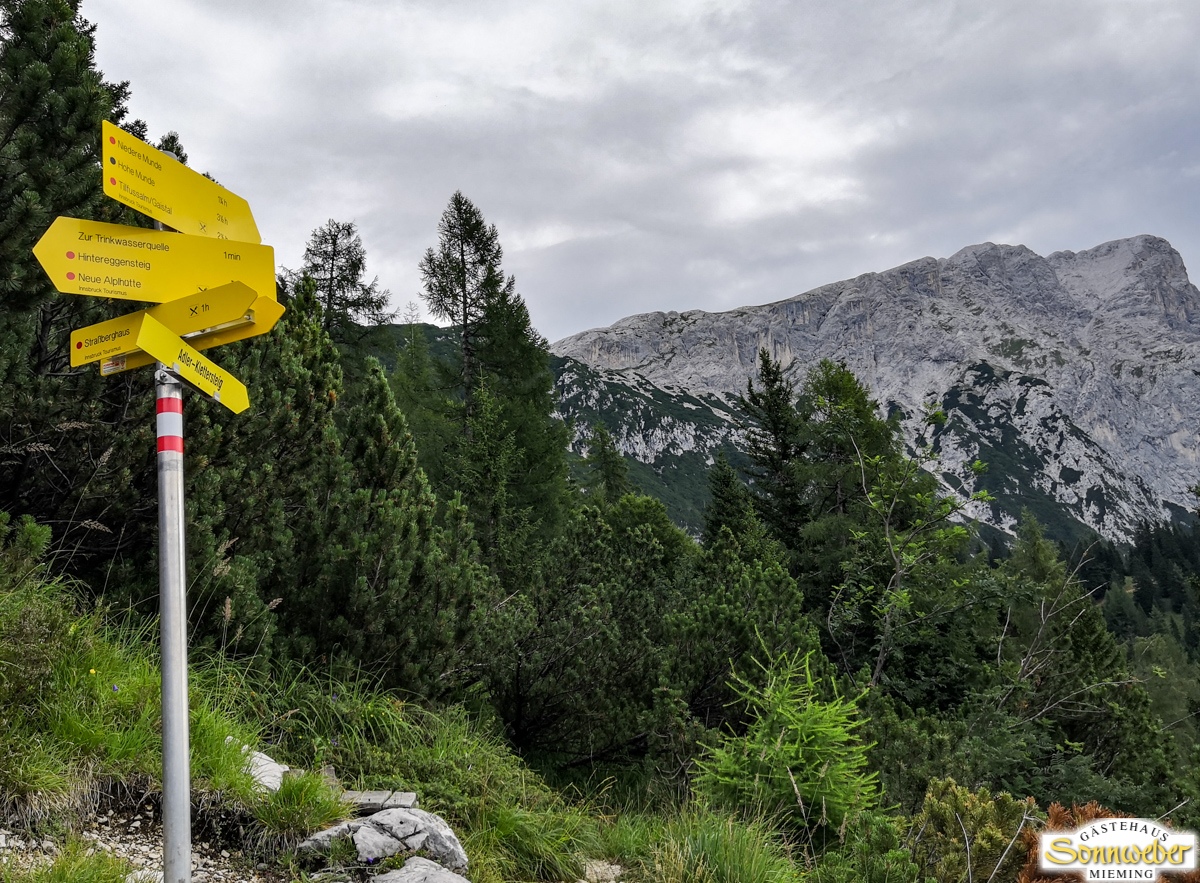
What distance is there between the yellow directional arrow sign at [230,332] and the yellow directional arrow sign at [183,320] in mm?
16

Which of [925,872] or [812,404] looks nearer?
[925,872]

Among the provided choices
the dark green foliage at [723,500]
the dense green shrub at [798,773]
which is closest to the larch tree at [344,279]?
the dark green foliage at [723,500]

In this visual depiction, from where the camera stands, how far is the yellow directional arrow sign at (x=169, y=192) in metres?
2.38

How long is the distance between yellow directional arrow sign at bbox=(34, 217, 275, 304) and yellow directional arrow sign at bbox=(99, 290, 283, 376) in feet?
0.24

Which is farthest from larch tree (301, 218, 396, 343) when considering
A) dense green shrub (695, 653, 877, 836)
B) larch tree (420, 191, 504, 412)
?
dense green shrub (695, 653, 877, 836)

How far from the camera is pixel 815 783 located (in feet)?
16.6

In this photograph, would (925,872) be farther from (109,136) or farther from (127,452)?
(127,452)

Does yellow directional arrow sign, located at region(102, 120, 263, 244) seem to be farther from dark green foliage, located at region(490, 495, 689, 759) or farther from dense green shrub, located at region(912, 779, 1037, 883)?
dark green foliage, located at region(490, 495, 689, 759)

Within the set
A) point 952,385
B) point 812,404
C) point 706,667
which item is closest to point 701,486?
point 952,385

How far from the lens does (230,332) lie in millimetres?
2648

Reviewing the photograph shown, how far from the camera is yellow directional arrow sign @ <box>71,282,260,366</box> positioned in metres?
2.46

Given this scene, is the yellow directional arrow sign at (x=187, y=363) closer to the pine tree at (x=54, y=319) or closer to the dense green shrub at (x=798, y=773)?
the pine tree at (x=54, y=319)

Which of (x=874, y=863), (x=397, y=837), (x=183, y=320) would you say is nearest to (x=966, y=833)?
(x=874, y=863)

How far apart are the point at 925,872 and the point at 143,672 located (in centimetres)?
472
